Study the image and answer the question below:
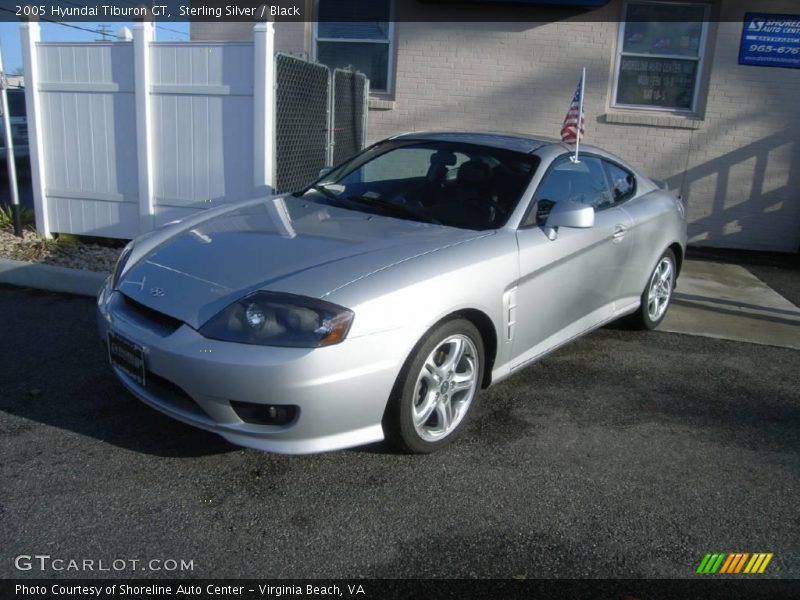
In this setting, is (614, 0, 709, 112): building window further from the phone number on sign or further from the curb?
the curb

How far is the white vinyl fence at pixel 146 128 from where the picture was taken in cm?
667

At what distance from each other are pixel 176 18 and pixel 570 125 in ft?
21.9

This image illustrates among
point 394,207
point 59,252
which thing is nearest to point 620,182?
point 394,207

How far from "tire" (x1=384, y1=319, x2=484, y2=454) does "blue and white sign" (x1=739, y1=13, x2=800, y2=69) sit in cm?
709

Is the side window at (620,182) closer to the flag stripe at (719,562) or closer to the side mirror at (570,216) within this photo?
the side mirror at (570,216)

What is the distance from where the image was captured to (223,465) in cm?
330

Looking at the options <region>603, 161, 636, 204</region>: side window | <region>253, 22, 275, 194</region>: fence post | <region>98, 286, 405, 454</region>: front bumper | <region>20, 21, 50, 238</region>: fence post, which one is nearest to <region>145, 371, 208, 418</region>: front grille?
<region>98, 286, 405, 454</region>: front bumper

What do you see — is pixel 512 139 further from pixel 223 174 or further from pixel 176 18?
pixel 176 18

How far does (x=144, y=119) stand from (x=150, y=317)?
14.0 ft

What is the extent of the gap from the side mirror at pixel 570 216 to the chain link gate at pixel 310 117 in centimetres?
357

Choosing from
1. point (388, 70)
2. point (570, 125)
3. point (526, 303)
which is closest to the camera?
point (526, 303)

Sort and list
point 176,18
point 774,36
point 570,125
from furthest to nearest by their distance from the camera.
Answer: point 176,18
point 774,36
point 570,125

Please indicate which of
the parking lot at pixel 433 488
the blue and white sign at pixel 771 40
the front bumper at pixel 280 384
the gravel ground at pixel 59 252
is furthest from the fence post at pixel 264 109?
the blue and white sign at pixel 771 40

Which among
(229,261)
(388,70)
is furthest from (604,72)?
(229,261)
